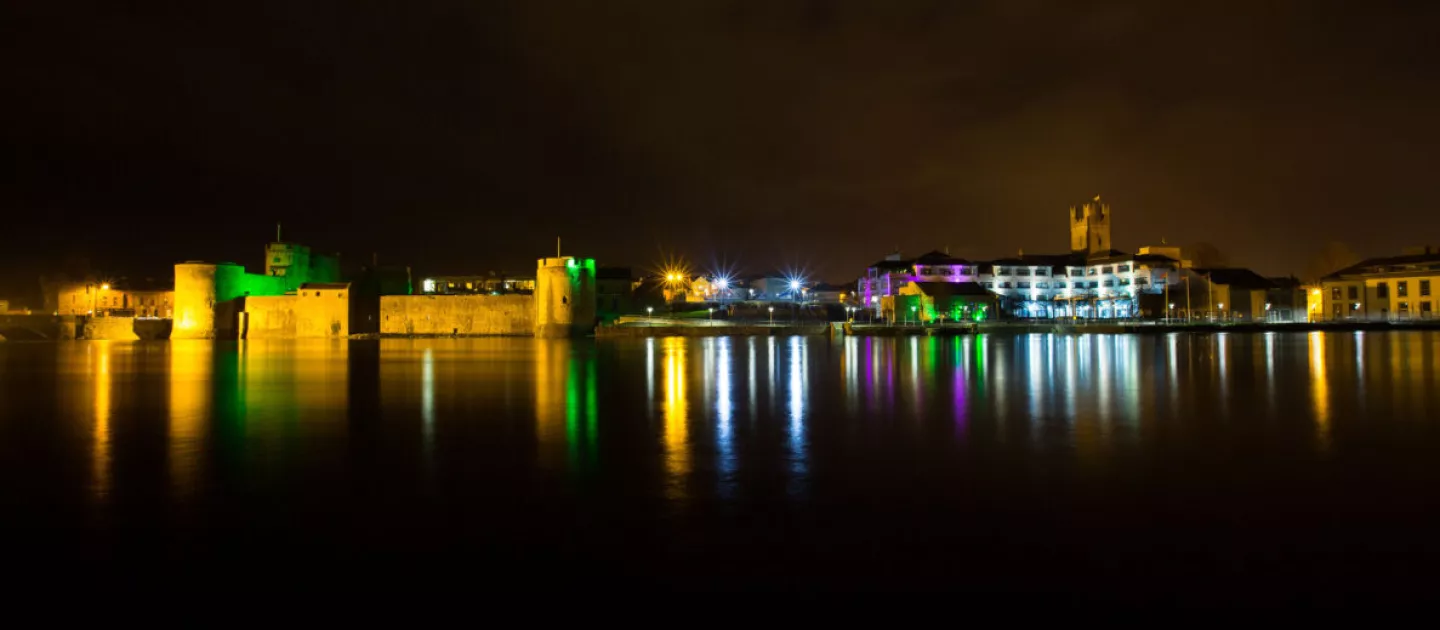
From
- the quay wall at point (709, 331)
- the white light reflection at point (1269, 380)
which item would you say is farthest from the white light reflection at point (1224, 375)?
the quay wall at point (709, 331)

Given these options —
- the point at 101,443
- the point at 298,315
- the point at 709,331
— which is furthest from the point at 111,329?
the point at 101,443

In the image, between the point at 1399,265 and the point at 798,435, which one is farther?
the point at 1399,265

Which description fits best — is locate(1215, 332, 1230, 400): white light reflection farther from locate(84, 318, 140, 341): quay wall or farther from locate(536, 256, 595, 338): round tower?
locate(84, 318, 140, 341): quay wall

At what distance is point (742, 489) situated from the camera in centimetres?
580

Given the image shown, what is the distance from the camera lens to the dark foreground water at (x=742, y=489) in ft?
13.4

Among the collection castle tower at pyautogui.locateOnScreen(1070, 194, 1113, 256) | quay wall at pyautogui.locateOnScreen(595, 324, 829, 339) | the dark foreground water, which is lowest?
the dark foreground water

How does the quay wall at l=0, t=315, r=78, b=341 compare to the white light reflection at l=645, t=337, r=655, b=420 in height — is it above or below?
above

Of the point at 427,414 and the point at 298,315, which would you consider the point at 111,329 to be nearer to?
the point at 298,315

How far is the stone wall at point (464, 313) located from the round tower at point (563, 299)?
3275 millimetres

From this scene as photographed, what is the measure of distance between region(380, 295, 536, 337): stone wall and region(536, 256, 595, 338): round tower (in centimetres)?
327

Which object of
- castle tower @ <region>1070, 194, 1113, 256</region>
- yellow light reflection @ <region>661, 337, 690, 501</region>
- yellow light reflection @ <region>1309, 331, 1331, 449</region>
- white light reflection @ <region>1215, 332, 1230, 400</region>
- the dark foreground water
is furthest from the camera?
castle tower @ <region>1070, 194, 1113, 256</region>

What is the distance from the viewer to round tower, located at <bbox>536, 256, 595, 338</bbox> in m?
42.4

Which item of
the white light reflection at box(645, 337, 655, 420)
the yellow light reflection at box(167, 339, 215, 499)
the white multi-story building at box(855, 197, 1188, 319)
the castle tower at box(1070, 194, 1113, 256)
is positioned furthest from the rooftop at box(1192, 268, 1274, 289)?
the yellow light reflection at box(167, 339, 215, 499)

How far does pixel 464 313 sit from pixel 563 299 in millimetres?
7088
